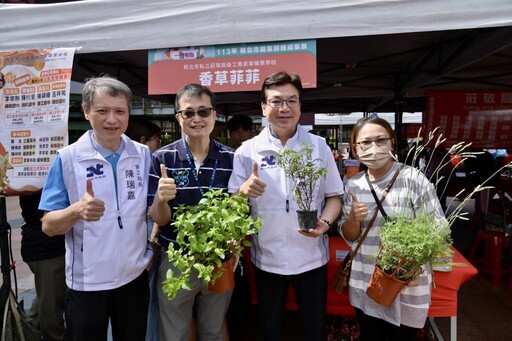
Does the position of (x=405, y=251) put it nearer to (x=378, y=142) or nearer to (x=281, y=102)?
(x=378, y=142)

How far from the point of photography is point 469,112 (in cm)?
539

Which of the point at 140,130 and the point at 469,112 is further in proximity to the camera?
the point at 469,112

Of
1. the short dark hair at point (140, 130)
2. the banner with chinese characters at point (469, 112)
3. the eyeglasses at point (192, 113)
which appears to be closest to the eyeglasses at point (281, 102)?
the eyeglasses at point (192, 113)

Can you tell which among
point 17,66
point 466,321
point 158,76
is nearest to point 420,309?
point 466,321

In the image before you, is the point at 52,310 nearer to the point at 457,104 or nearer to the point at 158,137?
the point at 158,137

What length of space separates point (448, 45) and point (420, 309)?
314cm

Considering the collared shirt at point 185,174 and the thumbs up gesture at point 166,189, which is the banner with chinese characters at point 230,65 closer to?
the collared shirt at point 185,174

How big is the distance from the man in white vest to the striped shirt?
4.09ft

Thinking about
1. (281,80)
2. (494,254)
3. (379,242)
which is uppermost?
(281,80)

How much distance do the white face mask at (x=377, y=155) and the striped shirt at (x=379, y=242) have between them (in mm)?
106

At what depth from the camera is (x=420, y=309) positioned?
177cm

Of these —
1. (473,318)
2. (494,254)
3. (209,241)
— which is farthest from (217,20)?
(494,254)

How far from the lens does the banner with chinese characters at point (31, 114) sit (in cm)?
226

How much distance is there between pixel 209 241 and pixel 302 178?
563 millimetres
